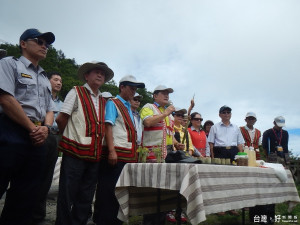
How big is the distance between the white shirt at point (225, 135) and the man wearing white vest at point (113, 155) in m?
2.68

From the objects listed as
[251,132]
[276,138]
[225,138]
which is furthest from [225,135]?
[276,138]


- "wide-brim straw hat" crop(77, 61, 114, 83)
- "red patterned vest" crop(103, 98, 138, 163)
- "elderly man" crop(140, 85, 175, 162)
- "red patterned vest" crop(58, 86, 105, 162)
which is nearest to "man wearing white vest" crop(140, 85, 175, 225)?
"elderly man" crop(140, 85, 175, 162)

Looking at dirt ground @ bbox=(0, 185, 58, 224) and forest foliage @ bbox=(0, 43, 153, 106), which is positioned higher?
forest foliage @ bbox=(0, 43, 153, 106)

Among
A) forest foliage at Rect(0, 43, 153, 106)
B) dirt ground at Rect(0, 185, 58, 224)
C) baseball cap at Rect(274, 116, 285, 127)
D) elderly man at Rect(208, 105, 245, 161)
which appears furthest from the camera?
forest foliage at Rect(0, 43, 153, 106)

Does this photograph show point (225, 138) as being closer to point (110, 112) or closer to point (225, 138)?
point (225, 138)

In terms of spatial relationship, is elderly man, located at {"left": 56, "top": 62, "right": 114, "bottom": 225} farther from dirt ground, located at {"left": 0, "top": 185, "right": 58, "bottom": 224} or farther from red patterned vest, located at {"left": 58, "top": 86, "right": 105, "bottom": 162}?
dirt ground, located at {"left": 0, "top": 185, "right": 58, "bottom": 224}

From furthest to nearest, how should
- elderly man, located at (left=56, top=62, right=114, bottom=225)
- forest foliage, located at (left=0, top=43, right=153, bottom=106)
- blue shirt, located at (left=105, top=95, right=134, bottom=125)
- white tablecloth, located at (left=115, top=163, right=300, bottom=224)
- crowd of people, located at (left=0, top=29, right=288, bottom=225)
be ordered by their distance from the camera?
forest foliage, located at (left=0, top=43, right=153, bottom=106), blue shirt, located at (left=105, top=95, right=134, bottom=125), elderly man, located at (left=56, top=62, right=114, bottom=225), crowd of people, located at (left=0, top=29, right=288, bottom=225), white tablecloth, located at (left=115, top=163, right=300, bottom=224)

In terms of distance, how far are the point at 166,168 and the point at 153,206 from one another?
3.28 feet

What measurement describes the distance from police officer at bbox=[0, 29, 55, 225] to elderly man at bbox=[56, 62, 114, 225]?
29cm

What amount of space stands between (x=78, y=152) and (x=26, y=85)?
0.76m

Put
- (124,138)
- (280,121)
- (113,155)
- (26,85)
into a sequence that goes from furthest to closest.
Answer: (280,121) < (124,138) < (113,155) < (26,85)

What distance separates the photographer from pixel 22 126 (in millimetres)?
2109

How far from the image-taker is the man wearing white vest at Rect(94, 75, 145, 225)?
9.25 ft

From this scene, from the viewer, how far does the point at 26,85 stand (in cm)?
224
